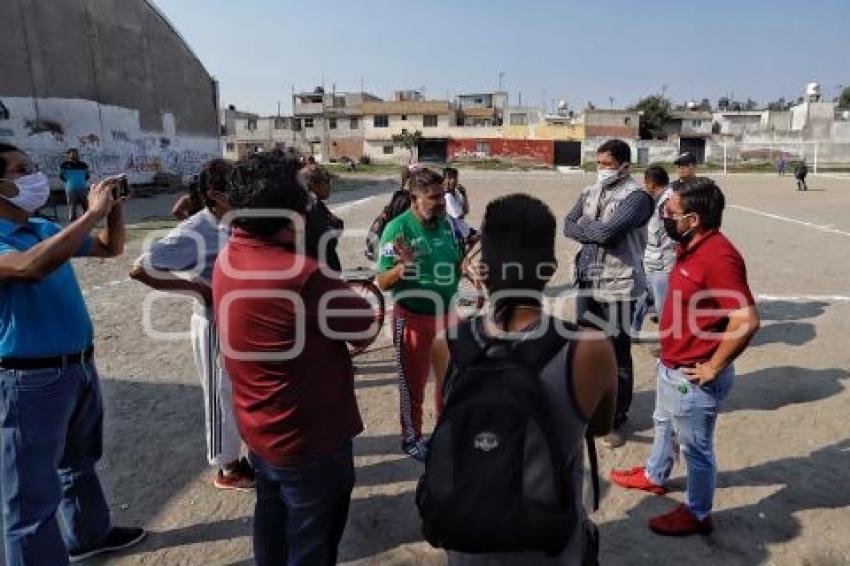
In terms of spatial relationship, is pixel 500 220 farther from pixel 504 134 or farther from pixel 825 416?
pixel 504 134

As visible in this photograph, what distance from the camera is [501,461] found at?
168 cm

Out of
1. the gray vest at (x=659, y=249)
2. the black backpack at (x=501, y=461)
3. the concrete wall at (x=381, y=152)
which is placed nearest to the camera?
the black backpack at (x=501, y=461)

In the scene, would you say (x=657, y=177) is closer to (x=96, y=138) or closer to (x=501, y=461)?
(x=501, y=461)

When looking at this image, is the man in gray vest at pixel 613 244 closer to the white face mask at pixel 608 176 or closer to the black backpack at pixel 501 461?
the white face mask at pixel 608 176

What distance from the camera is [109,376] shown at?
6066 mm

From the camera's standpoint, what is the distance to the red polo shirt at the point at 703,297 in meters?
3.11

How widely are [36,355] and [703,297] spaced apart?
314cm

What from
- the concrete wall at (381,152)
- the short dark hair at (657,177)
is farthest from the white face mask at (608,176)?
the concrete wall at (381,152)

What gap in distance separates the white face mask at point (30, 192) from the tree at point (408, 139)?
64.7 meters

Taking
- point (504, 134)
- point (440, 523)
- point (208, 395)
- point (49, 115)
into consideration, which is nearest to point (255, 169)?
point (440, 523)

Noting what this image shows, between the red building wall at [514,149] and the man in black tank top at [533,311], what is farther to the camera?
the red building wall at [514,149]

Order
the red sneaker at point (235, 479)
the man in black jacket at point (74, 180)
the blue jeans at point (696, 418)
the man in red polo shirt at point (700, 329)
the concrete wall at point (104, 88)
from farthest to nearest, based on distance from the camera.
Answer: the concrete wall at point (104, 88) < the man in black jacket at point (74, 180) < the red sneaker at point (235, 479) < the blue jeans at point (696, 418) < the man in red polo shirt at point (700, 329)

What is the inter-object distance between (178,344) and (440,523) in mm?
6006

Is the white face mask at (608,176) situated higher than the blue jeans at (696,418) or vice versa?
the white face mask at (608,176)
